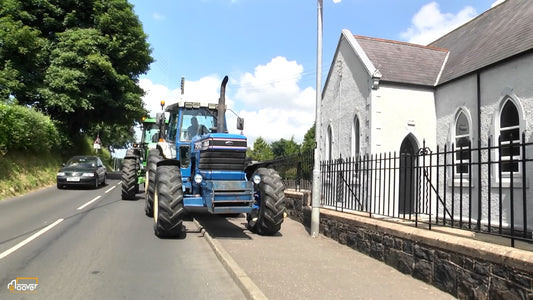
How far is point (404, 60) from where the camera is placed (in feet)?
49.2

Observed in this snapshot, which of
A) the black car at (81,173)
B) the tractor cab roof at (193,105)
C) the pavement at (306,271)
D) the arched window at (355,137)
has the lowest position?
the pavement at (306,271)

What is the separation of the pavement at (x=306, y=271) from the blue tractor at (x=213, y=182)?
657 millimetres

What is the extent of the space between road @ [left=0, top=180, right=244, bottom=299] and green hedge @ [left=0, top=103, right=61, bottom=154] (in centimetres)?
590

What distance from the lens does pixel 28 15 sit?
21484 millimetres

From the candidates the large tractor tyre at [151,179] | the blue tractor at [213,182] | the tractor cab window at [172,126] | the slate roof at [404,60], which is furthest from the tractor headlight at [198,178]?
the slate roof at [404,60]

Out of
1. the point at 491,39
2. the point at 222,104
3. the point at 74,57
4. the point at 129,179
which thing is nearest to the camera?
the point at 222,104

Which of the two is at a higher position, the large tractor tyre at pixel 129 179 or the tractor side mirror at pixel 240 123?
the tractor side mirror at pixel 240 123

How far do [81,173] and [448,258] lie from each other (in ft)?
52.7

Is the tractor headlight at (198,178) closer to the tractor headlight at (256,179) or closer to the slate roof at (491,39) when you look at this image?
the tractor headlight at (256,179)

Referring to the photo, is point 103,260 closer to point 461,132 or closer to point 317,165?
point 317,165

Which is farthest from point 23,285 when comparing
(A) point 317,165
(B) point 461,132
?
(B) point 461,132

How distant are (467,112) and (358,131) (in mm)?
3850

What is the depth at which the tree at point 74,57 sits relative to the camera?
2056 cm

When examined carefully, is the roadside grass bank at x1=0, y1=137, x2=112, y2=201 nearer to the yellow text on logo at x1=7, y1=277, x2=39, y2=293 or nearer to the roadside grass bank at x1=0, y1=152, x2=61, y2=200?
the roadside grass bank at x1=0, y1=152, x2=61, y2=200
